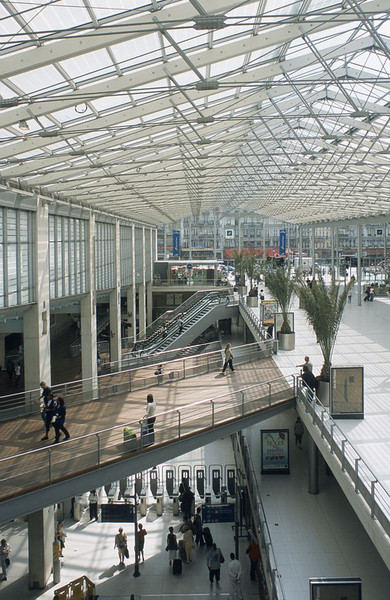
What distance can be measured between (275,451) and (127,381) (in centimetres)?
488

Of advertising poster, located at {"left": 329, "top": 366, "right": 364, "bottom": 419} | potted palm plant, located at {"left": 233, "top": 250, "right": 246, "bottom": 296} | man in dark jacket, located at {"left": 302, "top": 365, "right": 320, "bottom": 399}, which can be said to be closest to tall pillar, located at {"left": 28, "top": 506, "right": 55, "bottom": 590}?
man in dark jacket, located at {"left": 302, "top": 365, "right": 320, "bottom": 399}

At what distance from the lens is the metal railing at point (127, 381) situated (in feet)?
51.4

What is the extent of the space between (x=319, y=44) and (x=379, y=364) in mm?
9772

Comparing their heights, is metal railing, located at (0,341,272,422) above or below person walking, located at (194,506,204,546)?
above

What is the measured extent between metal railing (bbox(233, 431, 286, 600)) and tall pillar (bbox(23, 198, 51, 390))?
20.8 ft

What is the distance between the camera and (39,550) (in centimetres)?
1416

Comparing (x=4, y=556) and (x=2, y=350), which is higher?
(x=2, y=350)

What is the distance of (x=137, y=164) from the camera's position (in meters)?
19.3

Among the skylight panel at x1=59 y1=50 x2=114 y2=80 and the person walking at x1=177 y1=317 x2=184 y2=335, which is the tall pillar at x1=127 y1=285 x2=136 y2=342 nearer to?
the person walking at x1=177 y1=317 x2=184 y2=335

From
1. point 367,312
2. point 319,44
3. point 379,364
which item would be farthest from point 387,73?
point 367,312

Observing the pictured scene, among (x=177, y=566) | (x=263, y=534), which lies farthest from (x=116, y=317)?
(x=263, y=534)

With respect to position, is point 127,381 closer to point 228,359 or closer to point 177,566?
point 228,359

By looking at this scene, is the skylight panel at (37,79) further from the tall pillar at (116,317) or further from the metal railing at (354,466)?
the tall pillar at (116,317)

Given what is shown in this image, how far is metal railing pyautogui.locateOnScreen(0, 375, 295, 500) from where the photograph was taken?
36.2ft
